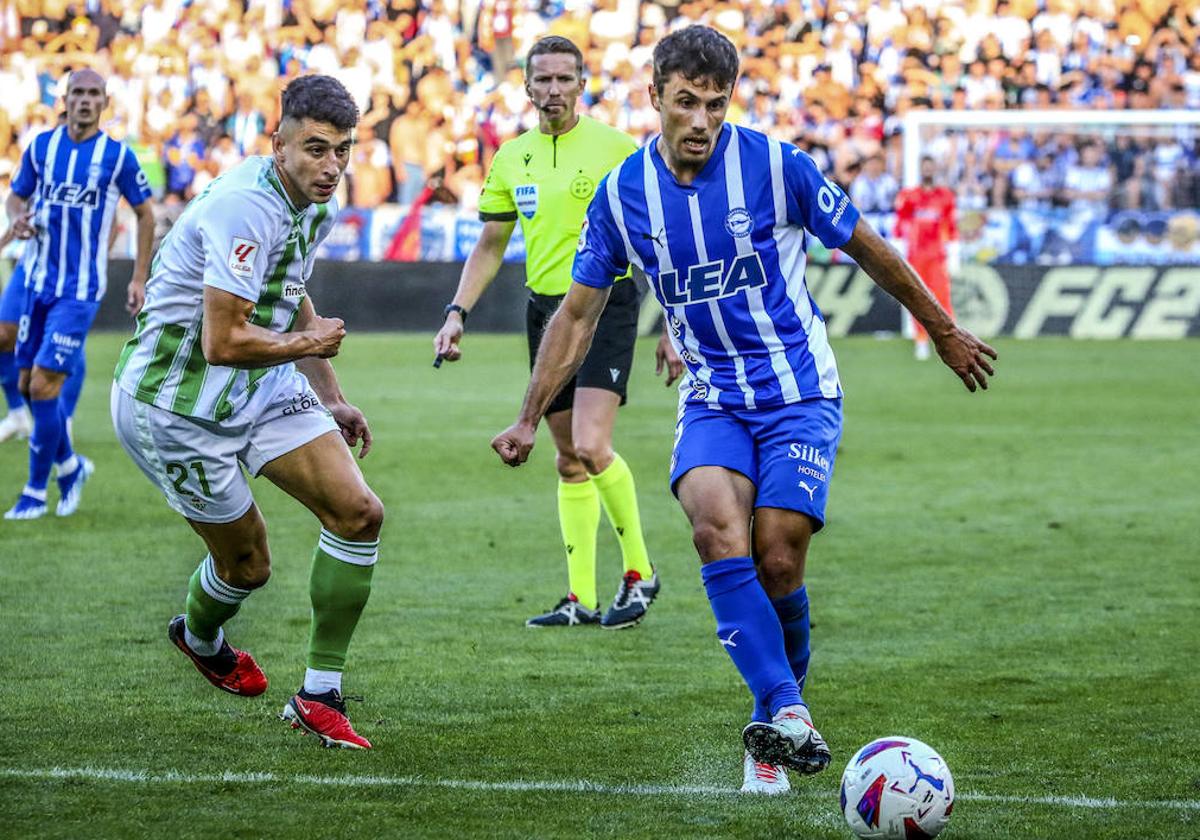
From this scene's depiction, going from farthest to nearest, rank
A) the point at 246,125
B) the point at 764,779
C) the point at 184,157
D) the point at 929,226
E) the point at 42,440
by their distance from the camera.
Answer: the point at 246,125 < the point at 184,157 < the point at 929,226 < the point at 42,440 < the point at 764,779

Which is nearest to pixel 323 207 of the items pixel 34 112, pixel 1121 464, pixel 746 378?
pixel 746 378

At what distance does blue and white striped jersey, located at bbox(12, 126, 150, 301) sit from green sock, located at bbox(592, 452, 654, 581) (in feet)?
13.0

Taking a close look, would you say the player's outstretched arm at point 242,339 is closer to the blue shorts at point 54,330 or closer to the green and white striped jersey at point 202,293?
the green and white striped jersey at point 202,293

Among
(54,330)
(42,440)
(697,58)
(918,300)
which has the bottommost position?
(42,440)

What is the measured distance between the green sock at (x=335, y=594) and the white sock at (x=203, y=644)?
19.8 inches

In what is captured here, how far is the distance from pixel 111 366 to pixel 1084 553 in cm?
1376

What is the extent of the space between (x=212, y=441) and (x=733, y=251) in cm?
165

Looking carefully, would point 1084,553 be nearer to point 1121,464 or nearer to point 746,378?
point 1121,464

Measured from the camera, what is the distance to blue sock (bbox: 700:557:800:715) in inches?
187

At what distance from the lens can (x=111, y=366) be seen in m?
20.4

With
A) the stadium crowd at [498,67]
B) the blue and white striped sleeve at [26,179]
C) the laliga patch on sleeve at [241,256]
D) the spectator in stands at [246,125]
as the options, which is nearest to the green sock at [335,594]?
the laliga patch on sleeve at [241,256]

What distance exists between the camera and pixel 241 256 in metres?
5.01

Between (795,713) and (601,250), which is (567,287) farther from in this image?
(795,713)

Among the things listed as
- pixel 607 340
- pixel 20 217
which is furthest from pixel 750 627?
pixel 20 217
